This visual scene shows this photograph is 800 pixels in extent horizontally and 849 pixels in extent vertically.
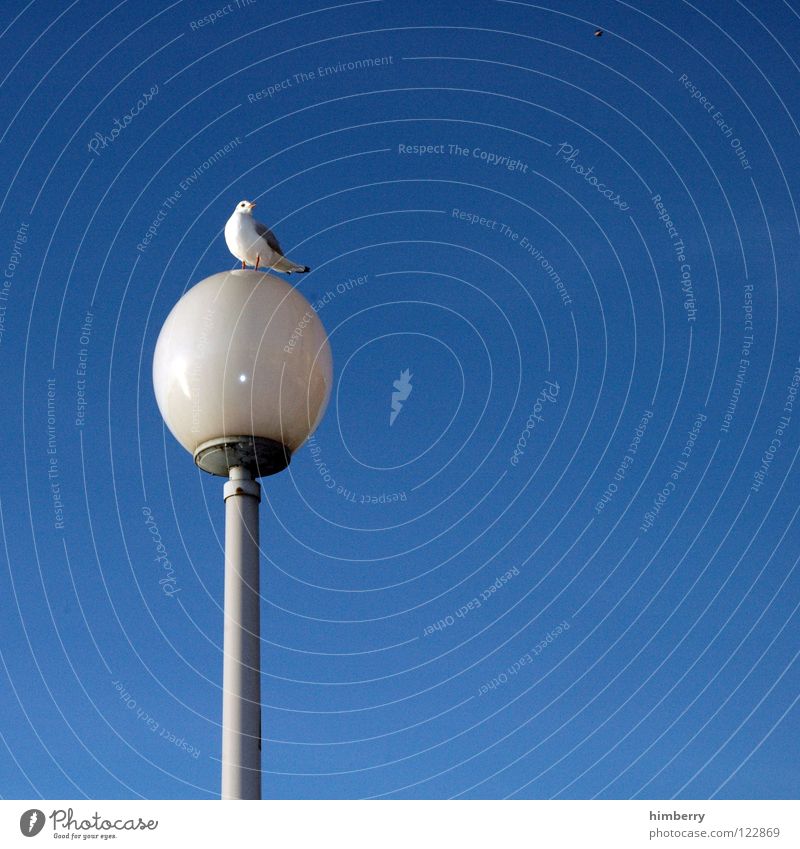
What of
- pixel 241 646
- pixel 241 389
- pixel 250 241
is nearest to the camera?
pixel 241 646

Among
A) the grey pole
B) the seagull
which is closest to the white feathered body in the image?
the seagull

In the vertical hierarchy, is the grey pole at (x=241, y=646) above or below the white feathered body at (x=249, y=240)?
below

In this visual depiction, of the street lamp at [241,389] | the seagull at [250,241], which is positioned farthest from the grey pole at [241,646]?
the seagull at [250,241]

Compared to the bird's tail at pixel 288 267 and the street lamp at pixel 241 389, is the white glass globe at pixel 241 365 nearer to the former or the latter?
the street lamp at pixel 241 389

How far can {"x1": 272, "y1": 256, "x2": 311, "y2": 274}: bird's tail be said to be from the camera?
16.0 metres

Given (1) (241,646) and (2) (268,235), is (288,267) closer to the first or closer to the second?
(2) (268,235)

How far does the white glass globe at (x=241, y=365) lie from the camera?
521 inches

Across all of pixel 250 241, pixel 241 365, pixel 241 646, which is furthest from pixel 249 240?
pixel 241 646

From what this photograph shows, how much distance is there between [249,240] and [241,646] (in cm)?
500

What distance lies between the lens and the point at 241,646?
493 inches

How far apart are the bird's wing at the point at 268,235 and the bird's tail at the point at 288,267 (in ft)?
0.39
